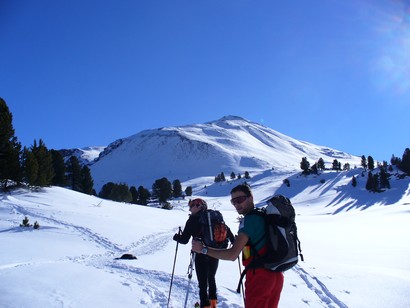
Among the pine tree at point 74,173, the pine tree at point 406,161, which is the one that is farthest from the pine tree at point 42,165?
the pine tree at point 406,161

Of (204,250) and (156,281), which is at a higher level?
(204,250)

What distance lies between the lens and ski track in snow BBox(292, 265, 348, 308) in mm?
8306

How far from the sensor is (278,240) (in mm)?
4082

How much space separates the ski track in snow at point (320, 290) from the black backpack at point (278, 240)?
16.5ft

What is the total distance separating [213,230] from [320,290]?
193 inches

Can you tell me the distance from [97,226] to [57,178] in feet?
142

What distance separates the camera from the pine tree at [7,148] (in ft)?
117

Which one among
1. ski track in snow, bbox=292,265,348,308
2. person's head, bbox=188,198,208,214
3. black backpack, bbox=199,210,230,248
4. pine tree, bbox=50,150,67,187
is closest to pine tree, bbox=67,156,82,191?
pine tree, bbox=50,150,67,187

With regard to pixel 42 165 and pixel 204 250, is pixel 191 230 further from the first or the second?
pixel 42 165

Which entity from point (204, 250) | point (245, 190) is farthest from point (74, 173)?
point (245, 190)

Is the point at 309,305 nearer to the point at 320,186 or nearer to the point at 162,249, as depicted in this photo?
the point at 162,249

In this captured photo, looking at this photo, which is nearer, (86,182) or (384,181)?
(86,182)

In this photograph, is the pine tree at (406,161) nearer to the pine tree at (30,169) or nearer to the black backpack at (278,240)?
the pine tree at (30,169)

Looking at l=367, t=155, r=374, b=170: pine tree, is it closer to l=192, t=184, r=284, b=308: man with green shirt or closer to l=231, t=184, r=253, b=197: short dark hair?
l=231, t=184, r=253, b=197: short dark hair
